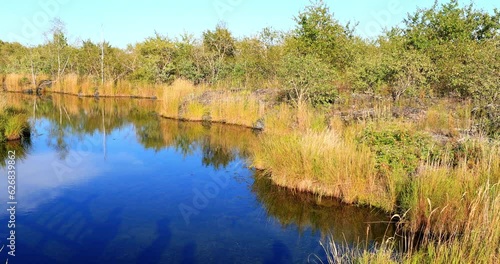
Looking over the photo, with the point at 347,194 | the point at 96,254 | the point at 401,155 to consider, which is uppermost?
the point at 401,155

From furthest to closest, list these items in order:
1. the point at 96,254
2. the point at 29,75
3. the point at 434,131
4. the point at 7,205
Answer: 1. the point at 29,75
2. the point at 434,131
3. the point at 7,205
4. the point at 96,254

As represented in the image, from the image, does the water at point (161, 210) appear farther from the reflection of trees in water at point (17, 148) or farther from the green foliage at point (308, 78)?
the green foliage at point (308, 78)

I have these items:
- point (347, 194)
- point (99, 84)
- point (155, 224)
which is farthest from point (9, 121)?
point (99, 84)

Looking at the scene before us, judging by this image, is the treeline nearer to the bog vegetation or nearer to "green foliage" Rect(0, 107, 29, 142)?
the bog vegetation

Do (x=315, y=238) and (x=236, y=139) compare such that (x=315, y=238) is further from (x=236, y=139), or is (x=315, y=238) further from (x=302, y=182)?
(x=236, y=139)

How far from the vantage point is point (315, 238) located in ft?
18.5

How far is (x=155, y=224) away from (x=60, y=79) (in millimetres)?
25077

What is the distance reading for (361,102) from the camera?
1375cm

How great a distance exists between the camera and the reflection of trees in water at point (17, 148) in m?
9.55

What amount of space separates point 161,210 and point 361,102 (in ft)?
30.4

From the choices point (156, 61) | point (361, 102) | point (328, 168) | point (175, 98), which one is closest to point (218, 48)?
point (156, 61)

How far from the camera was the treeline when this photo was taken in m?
11.9

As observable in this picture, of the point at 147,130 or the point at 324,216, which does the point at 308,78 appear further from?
the point at 324,216

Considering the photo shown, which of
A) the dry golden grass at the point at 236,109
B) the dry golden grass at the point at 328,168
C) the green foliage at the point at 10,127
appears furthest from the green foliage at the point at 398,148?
the green foliage at the point at 10,127
